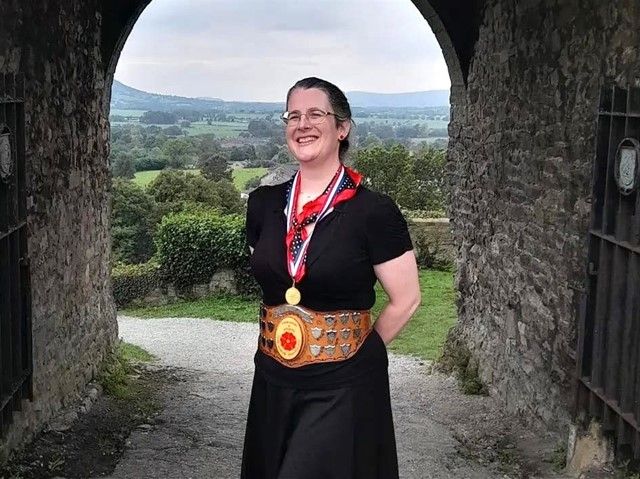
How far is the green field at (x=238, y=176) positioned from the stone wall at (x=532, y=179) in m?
13.8

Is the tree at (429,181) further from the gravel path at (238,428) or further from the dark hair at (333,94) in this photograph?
the dark hair at (333,94)

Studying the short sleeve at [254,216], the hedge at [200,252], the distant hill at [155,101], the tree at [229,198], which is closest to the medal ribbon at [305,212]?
the short sleeve at [254,216]

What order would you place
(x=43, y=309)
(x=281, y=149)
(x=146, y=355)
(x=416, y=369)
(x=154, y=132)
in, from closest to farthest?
1. (x=43, y=309)
2. (x=416, y=369)
3. (x=146, y=355)
4. (x=281, y=149)
5. (x=154, y=132)

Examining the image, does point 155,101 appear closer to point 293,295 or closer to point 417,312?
point 417,312

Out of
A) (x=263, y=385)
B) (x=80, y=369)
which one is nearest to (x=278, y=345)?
(x=263, y=385)

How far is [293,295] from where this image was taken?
2432 mm

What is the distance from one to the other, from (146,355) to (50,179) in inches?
179

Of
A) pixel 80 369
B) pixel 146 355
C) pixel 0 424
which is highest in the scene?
pixel 0 424

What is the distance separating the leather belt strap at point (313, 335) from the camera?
2.44m

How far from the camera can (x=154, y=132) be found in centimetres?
A: 3269

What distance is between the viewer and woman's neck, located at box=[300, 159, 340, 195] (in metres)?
2.51

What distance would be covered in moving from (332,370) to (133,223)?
15731mm

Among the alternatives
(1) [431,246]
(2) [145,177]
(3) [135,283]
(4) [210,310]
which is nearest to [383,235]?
(4) [210,310]

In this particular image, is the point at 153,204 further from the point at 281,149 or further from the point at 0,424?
the point at 0,424
